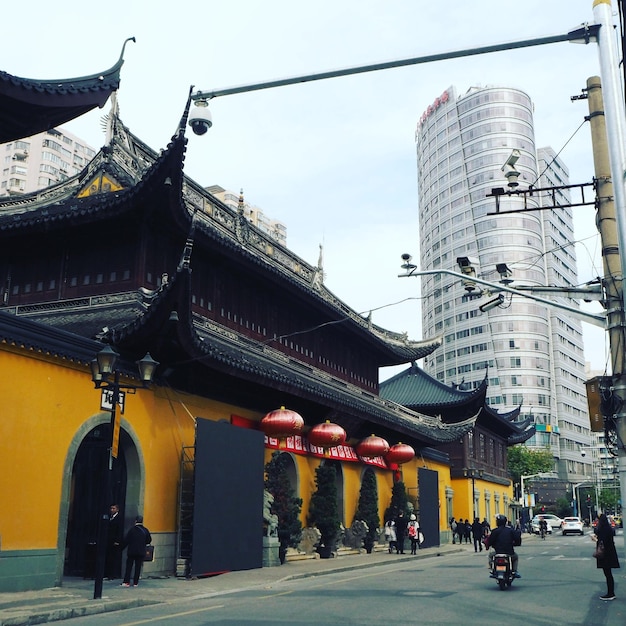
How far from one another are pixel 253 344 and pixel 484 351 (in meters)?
86.6

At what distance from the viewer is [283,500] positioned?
2162cm

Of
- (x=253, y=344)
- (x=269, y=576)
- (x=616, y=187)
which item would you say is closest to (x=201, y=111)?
(x=616, y=187)

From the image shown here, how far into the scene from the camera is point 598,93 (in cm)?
1254

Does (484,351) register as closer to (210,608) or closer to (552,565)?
(552,565)

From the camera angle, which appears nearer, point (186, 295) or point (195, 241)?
point (186, 295)


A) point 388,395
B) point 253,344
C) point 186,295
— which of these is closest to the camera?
point 186,295

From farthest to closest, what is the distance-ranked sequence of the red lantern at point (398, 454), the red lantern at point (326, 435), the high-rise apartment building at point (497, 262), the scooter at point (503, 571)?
the high-rise apartment building at point (497, 262), the red lantern at point (398, 454), the red lantern at point (326, 435), the scooter at point (503, 571)

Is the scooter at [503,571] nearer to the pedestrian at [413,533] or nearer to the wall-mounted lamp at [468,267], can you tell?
the wall-mounted lamp at [468,267]

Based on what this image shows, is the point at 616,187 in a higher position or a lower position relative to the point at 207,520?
higher

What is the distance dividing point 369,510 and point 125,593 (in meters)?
15.8

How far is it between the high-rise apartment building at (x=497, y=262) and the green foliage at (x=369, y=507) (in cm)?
7371

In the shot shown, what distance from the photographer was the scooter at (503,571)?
49.5 feet

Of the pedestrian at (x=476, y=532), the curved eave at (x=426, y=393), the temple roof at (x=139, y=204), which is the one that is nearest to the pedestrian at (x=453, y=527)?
the pedestrian at (x=476, y=532)

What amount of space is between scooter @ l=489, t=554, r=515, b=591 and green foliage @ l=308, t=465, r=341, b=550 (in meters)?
9.28
